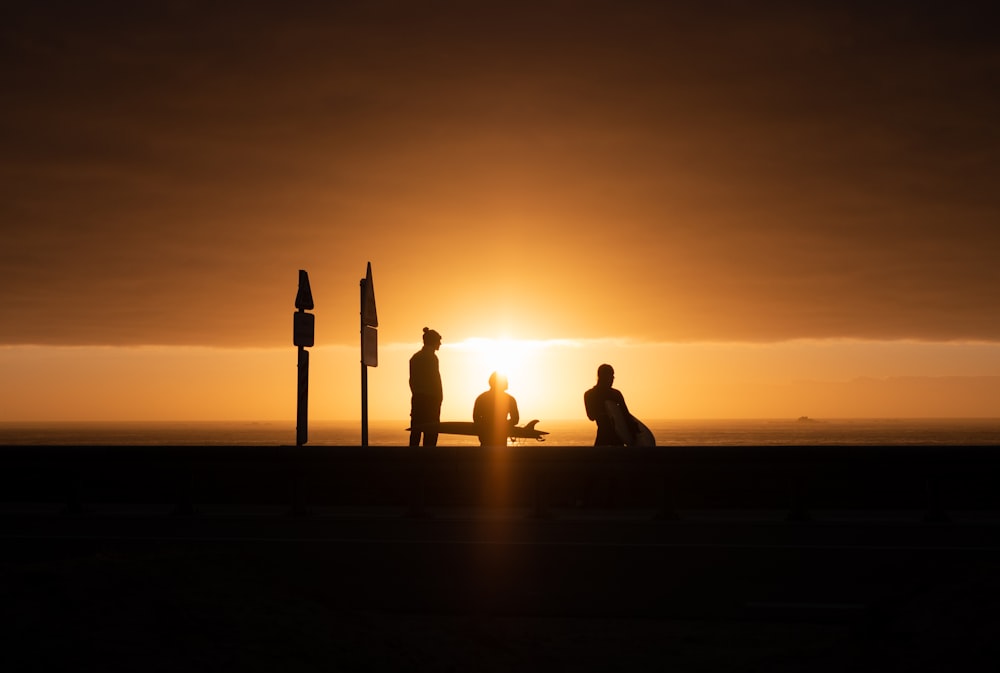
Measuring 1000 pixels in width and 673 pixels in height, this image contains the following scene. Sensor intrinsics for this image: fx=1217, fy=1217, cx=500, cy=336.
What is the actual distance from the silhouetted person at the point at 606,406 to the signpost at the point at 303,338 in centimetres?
427

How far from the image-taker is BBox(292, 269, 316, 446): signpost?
56.9ft

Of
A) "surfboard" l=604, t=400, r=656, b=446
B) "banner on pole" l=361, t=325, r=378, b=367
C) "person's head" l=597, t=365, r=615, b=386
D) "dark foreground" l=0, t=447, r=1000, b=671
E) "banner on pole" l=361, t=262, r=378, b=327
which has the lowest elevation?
"dark foreground" l=0, t=447, r=1000, b=671

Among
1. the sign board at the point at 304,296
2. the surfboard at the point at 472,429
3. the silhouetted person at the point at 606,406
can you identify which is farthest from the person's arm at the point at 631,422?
the sign board at the point at 304,296

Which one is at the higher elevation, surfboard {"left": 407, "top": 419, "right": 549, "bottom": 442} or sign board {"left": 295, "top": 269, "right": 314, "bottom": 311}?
sign board {"left": 295, "top": 269, "right": 314, "bottom": 311}

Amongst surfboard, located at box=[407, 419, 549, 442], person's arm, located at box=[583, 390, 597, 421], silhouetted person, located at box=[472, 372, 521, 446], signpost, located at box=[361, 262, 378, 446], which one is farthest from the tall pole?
person's arm, located at box=[583, 390, 597, 421]

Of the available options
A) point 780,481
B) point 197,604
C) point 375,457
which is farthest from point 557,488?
point 197,604

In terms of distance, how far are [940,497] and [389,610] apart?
26.7 ft

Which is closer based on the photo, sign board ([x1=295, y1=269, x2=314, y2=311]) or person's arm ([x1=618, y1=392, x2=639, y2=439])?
person's arm ([x1=618, y1=392, x2=639, y2=439])

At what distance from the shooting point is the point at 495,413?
16.5 metres

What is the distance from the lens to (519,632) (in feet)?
24.2

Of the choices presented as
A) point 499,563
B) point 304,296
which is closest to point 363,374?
point 304,296

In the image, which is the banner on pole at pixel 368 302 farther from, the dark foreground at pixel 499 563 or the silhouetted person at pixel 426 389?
the dark foreground at pixel 499 563

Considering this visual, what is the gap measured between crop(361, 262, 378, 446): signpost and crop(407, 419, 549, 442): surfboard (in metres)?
1.09

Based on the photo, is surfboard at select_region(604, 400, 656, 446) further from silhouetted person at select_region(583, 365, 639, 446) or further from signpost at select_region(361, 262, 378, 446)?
signpost at select_region(361, 262, 378, 446)
